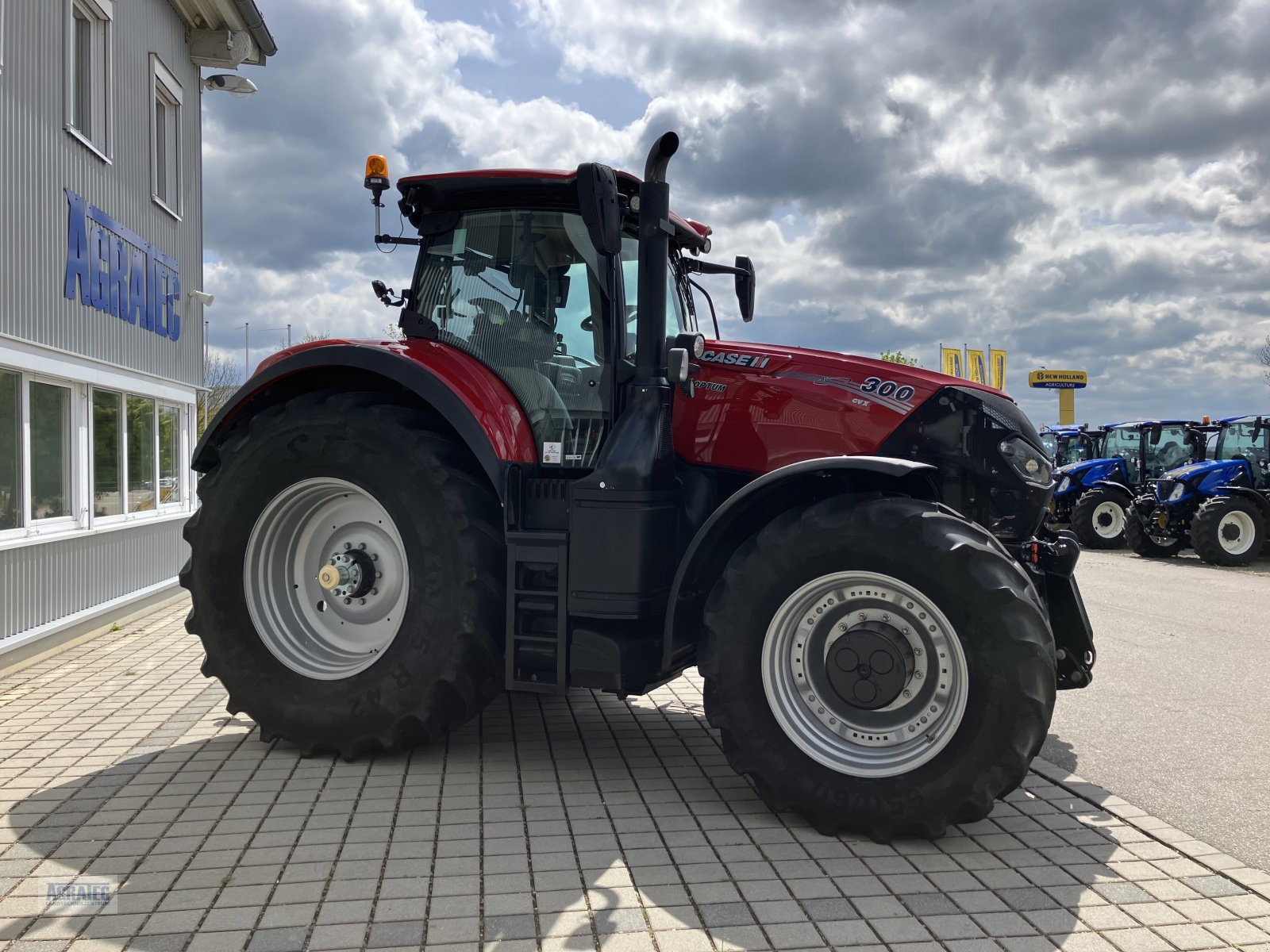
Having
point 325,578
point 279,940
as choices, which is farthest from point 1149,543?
point 279,940

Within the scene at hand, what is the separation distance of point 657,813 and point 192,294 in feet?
32.7

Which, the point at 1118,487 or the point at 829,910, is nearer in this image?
the point at 829,910

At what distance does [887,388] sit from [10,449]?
6.20 m

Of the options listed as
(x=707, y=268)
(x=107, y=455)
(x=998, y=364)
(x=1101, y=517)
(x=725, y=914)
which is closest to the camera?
(x=725, y=914)

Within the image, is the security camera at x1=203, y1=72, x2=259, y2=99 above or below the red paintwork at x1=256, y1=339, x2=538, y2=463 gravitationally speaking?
above

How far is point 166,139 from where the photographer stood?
11148 mm

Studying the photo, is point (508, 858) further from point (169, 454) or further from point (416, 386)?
point (169, 454)

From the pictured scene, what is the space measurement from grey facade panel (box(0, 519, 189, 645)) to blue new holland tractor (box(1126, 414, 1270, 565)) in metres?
14.7

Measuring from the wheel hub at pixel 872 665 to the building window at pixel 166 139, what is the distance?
30.7 ft

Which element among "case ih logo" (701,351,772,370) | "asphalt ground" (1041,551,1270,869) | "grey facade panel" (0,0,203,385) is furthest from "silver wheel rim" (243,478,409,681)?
"asphalt ground" (1041,551,1270,869)

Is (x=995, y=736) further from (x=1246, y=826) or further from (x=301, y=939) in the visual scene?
(x=301, y=939)

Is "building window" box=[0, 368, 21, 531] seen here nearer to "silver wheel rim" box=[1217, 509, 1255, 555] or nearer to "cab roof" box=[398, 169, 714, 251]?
"cab roof" box=[398, 169, 714, 251]

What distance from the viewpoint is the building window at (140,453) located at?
1001 cm

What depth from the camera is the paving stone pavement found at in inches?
125
